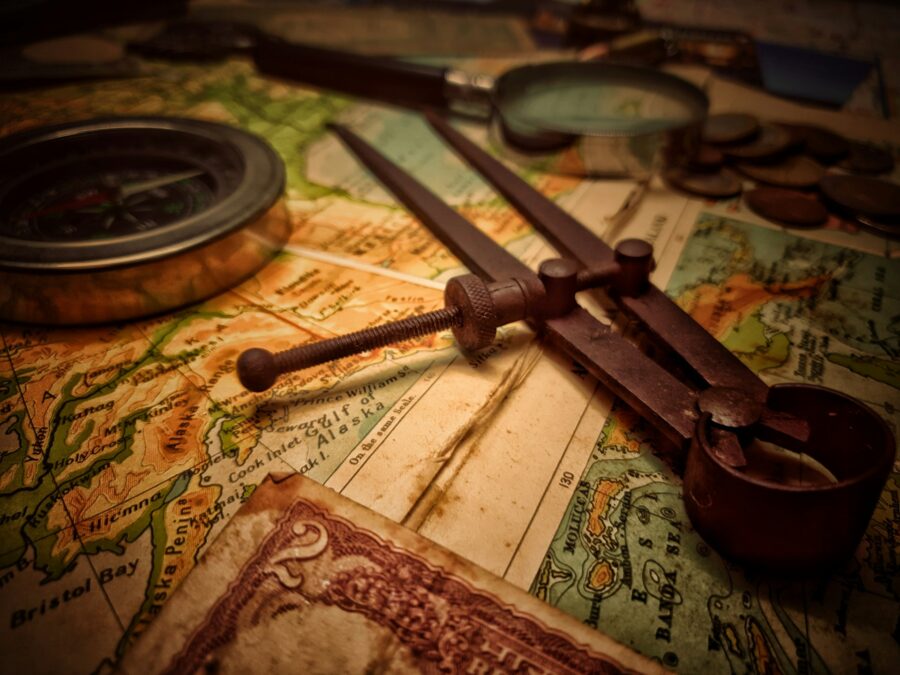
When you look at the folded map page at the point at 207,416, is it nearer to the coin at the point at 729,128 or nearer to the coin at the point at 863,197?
the coin at the point at 729,128

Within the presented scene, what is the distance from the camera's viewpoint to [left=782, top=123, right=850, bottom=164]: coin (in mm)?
1909

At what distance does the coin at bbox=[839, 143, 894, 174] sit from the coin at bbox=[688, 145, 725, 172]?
0.40 metres

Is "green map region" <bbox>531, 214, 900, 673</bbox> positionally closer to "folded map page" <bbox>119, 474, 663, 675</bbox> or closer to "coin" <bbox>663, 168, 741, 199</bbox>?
"folded map page" <bbox>119, 474, 663, 675</bbox>

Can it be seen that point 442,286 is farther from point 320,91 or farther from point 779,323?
point 320,91

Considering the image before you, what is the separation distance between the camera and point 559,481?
1.04 m

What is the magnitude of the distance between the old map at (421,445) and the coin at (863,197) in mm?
173

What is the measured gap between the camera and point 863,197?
171 centimetres

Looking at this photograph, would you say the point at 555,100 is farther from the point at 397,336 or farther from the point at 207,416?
the point at 207,416

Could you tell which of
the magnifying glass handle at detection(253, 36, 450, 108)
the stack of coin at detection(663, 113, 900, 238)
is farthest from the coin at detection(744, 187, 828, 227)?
the magnifying glass handle at detection(253, 36, 450, 108)

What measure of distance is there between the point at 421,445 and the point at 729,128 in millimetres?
1569

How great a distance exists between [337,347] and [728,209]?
4.10 feet

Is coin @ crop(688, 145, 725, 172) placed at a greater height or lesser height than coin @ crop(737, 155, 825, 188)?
lesser

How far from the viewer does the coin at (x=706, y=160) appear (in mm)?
1850

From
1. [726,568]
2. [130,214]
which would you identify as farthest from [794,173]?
[130,214]
